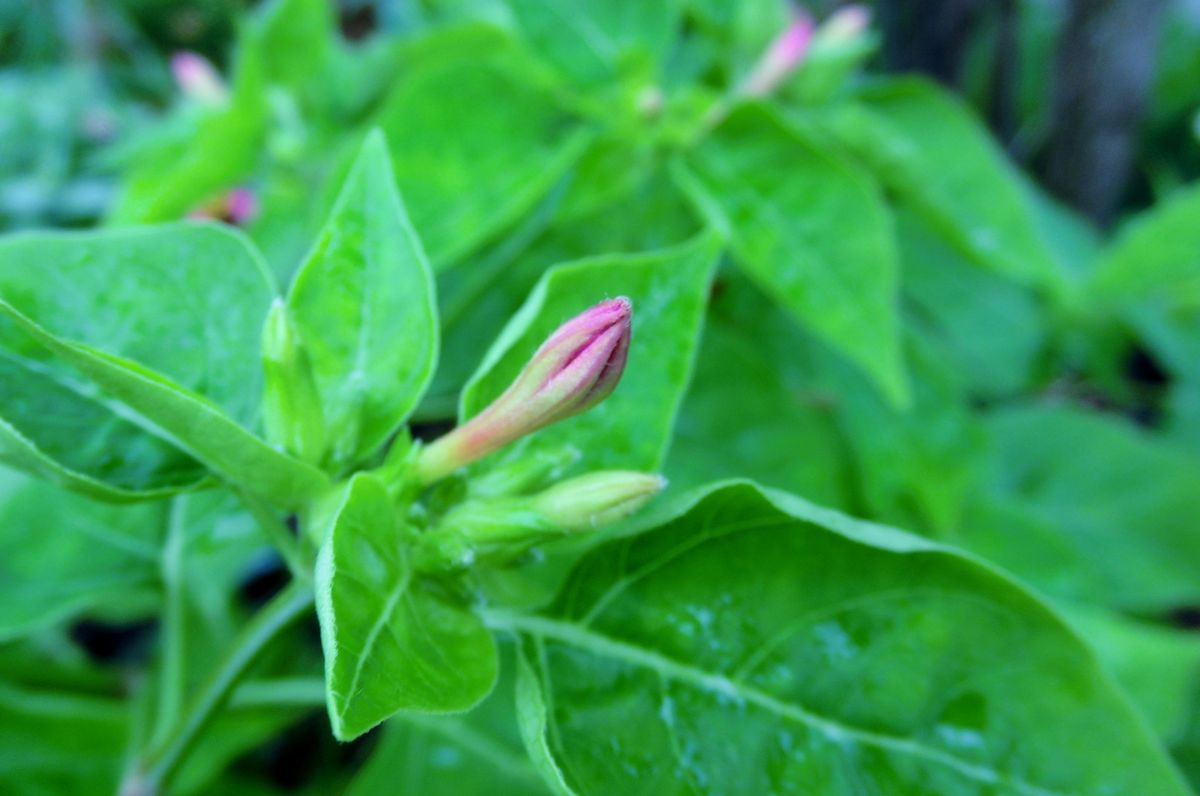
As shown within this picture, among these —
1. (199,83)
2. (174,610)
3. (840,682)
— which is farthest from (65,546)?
(199,83)

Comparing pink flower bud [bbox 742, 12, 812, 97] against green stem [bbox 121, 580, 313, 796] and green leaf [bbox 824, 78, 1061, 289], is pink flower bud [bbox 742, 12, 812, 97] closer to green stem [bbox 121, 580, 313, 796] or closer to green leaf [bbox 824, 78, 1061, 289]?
green leaf [bbox 824, 78, 1061, 289]

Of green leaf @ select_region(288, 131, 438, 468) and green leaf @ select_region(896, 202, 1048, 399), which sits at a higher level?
green leaf @ select_region(288, 131, 438, 468)

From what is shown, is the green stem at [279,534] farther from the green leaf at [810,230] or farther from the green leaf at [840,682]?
the green leaf at [810,230]

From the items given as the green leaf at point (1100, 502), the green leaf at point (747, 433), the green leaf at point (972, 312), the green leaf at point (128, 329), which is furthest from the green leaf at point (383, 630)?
the green leaf at point (972, 312)

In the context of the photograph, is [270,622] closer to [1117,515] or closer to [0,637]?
[0,637]

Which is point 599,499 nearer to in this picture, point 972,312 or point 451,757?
point 451,757

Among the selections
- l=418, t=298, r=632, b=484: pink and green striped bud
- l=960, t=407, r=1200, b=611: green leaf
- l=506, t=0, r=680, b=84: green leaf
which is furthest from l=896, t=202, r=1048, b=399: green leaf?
l=418, t=298, r=632, b=484: pink and green striped bud
